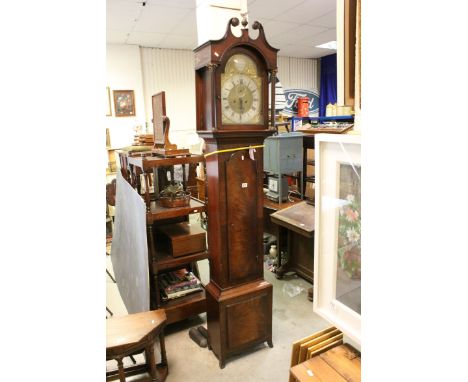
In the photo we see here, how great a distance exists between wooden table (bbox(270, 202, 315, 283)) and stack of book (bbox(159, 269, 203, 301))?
39.7 inches

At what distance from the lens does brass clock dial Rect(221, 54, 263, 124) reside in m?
1.81

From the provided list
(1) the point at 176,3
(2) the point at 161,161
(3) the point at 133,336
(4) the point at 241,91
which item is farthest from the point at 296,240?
(1) the point at 176,3

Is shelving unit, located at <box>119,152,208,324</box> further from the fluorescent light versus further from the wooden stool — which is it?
the fluorescent light

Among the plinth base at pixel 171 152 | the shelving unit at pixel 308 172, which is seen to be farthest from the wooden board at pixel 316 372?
the shelving unit at pixel 308 172

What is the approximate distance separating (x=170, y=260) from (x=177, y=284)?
346 mm

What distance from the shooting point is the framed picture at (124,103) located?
5668mm

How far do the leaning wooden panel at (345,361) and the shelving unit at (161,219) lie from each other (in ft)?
4.61

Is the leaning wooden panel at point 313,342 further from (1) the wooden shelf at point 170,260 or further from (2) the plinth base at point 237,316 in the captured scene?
(1) the wooden shelf at point 170,260

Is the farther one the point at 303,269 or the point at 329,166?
the point at 303,269

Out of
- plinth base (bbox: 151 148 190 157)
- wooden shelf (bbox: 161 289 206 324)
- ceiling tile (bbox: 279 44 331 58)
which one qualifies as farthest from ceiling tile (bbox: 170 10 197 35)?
wooden shelf (bbox: 161 289 206 324)

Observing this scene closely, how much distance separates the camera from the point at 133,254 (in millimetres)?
2270
